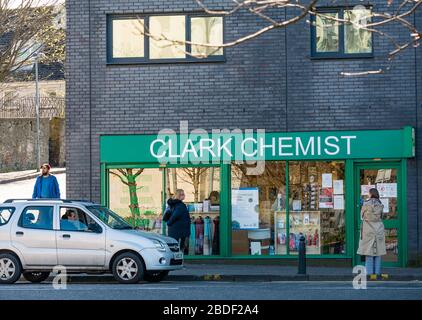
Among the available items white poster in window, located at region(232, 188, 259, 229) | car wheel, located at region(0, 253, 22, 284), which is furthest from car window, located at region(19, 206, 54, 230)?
white poster in window, located at region(232, 188, 259, 229)

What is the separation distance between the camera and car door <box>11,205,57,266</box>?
18.1 metres

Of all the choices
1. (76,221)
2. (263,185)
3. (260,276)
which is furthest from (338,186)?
(76,221)

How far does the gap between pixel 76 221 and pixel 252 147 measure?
17.4ft

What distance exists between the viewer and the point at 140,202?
2269 cm

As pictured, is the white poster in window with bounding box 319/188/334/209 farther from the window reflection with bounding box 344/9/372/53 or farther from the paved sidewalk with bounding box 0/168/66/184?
the paved sidewalk with bounding box 0/168/66/184

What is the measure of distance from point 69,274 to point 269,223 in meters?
5.06

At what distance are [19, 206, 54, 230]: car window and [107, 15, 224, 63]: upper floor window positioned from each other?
210 inches

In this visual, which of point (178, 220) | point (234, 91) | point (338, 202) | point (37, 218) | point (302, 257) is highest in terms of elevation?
point (234, 91)

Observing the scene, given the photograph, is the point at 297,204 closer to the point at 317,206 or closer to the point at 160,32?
the point at 317,206

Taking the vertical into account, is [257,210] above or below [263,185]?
below

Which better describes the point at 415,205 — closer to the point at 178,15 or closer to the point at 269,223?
the point at 269,223

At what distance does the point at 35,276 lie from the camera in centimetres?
1914

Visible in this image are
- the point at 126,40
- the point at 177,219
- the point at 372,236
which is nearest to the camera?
the point at 372,236

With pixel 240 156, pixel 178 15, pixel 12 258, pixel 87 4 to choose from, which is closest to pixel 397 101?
pixel 240 156
